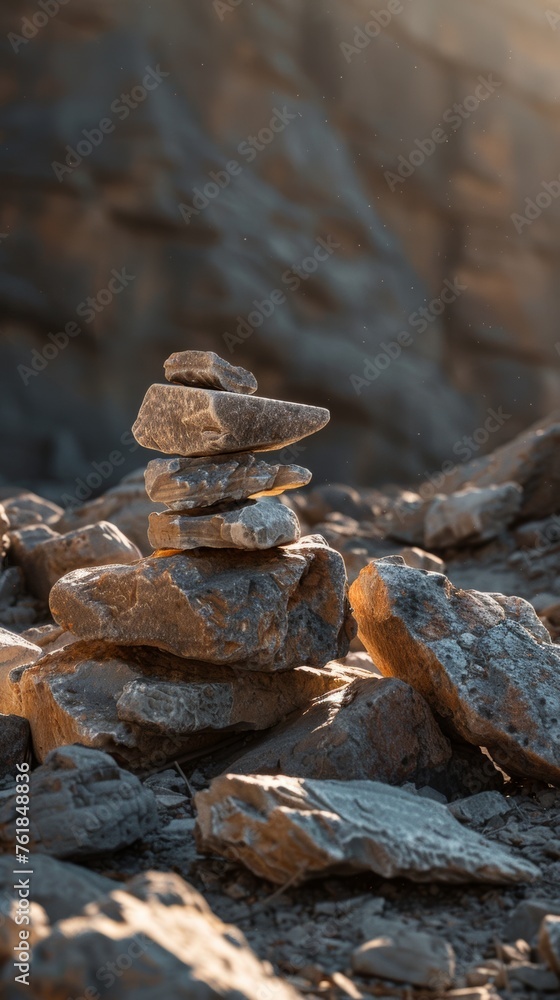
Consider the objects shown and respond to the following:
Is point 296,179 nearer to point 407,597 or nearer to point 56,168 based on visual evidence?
point 56,168

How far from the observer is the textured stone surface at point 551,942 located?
8.05 feet

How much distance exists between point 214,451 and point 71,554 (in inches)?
125

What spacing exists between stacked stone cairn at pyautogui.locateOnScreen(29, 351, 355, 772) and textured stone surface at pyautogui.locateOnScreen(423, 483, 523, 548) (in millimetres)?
5280

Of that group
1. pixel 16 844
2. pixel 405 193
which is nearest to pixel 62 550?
pixel 16 844

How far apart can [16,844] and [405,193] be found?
636 inches

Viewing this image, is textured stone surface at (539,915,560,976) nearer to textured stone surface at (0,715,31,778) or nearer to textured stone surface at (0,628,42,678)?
textured stone surface at (0,715,31,778)

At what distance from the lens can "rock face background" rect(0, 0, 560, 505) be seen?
594 inches

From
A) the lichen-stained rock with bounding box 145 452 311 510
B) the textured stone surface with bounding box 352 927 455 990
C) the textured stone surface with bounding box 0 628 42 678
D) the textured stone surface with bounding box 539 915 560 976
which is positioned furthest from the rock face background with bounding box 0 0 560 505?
the textured stone surface with bounding box 539 915 560 976

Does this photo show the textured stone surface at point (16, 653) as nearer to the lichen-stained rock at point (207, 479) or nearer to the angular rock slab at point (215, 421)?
the lichen-stained rock at point (207, 479)

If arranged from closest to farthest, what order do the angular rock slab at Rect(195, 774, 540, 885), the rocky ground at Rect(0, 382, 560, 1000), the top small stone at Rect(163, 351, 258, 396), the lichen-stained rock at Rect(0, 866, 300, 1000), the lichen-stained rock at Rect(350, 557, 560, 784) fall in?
the lichen-stained rock at Rect(0, 866, 300, 1000) < the rocky ground at Rect(0, 382, 560, 1000) < the angular rock slab at Rect(195, 774, 540, 885) < the lichen-stained rock at Rect(350, 557, 560, 784) < the top small stone at Rect(163, 351, 258, 396)

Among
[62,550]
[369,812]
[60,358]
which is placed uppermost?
[369,812]

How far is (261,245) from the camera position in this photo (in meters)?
16.0

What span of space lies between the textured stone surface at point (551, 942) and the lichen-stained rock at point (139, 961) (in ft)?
2.29

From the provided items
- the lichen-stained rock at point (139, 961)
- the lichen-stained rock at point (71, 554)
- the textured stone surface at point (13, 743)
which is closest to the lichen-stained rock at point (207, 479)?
the textured stone surface at point (13, 743)
